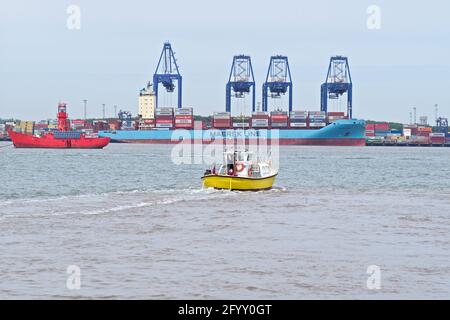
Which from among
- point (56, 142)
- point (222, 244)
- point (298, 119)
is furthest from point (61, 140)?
point (222, 244)

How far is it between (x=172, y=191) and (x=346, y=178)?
20.0 metres

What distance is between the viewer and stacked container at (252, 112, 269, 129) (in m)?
170

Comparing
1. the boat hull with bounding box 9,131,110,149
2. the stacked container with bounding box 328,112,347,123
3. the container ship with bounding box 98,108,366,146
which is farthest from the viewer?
the stacked container with bounding box 328,112,347,123

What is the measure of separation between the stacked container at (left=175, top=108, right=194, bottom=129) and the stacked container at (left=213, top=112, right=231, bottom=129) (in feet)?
18.6

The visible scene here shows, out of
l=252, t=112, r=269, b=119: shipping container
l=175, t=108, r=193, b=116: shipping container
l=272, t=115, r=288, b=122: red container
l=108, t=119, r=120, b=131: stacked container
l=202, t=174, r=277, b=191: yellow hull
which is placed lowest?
l=202, t=174, r=277, b=191: yellow hull

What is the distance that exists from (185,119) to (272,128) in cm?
1849

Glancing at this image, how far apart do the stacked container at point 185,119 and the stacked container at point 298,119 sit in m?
20.7

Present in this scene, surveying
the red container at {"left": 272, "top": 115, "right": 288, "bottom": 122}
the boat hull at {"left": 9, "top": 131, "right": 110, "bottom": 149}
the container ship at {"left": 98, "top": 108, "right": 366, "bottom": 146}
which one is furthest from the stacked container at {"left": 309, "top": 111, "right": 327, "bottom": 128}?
the boat hull at {"left": 9, "top": 131, "right": 110, "bottom": 149}

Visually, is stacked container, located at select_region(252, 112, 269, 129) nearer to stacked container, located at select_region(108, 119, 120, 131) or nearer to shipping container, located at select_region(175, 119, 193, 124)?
shipping container, located at select_region(175, 119, 193, 124)

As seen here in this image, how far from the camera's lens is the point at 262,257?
21.5 meters

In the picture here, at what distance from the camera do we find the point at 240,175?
42.1m

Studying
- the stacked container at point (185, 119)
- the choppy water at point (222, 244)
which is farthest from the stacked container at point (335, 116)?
the choppy water at point (222, 244)

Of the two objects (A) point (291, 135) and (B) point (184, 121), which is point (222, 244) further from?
(B) point (184, 121)
